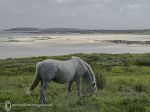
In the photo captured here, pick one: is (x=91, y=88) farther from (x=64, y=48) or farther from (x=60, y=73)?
(x=64, y=48)

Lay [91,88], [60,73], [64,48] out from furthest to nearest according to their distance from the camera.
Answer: [64,48] → [91,88] → [60,73]

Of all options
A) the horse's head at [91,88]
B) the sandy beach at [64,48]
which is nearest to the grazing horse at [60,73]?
the horse's head at [91,88]

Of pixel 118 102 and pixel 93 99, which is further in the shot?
pixel 93 99

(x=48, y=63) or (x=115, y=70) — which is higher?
(x=48, y=63)

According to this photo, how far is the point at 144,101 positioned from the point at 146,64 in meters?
31.1

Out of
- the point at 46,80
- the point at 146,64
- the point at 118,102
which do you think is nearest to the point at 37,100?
the point at 46,80

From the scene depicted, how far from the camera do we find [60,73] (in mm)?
13117

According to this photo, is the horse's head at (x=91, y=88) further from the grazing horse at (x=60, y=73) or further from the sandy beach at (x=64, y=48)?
the sandy beach at (x=64, y=48)

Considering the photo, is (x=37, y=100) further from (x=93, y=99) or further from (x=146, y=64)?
(x=146, y=64)

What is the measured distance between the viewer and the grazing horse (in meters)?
12.7

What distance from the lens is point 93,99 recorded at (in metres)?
13.0

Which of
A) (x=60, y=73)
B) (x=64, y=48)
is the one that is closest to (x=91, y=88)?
(x=60, y=73)

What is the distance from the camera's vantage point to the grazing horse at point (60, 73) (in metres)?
12.7

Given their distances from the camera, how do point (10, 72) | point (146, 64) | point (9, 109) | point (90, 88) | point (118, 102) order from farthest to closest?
point (146, 64)
point (10, 72)
point (90, 88)
point (118, 102)
point (9, 109)
